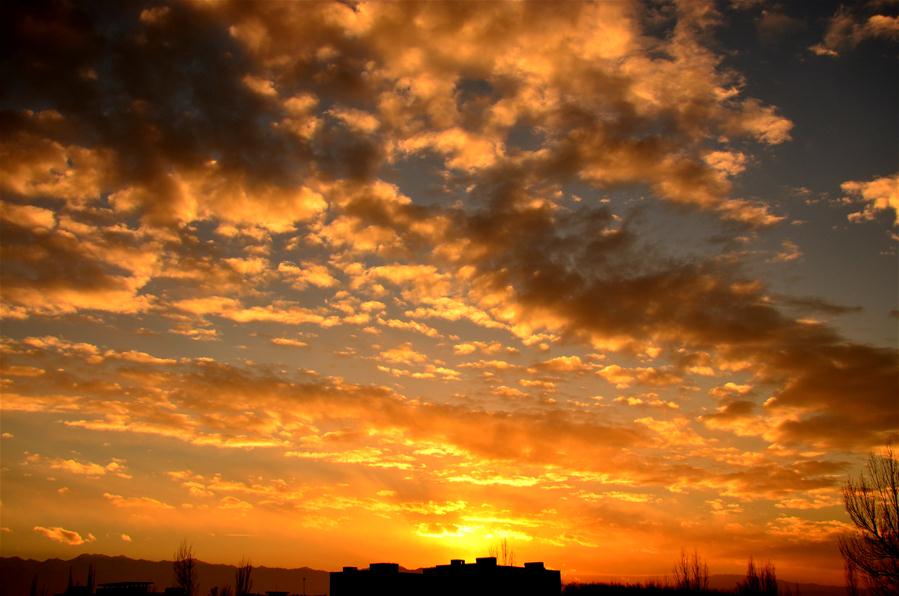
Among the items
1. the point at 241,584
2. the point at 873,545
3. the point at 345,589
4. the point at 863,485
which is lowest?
the point at 241,584

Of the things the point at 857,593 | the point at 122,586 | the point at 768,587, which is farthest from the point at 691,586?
the point at 122,586

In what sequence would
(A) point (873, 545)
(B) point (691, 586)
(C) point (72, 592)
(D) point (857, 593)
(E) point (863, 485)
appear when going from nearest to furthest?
(A) point (873, 545)
(E) point (863, 485)
(C) point (72, 592)
(D) point (857, 593)
(B) point (691, 586)

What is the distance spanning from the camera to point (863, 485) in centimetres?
3853

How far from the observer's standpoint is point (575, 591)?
71.8 meters

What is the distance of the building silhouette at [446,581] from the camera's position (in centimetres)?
3938

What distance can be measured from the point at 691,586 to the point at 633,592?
16348mm

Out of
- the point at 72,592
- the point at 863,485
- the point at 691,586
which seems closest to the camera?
the point at 863,485

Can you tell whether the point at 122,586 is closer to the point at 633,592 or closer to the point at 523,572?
the point at 523,572

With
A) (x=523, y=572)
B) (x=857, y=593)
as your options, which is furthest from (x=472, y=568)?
(x=857, y=593)

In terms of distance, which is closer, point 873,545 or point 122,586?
point 873,545

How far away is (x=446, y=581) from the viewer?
130 feet

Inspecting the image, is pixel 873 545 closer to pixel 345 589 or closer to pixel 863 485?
pixel 863 485

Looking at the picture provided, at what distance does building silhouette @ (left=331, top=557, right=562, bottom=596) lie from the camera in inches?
1550

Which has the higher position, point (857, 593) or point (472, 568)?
point (472, 568)
